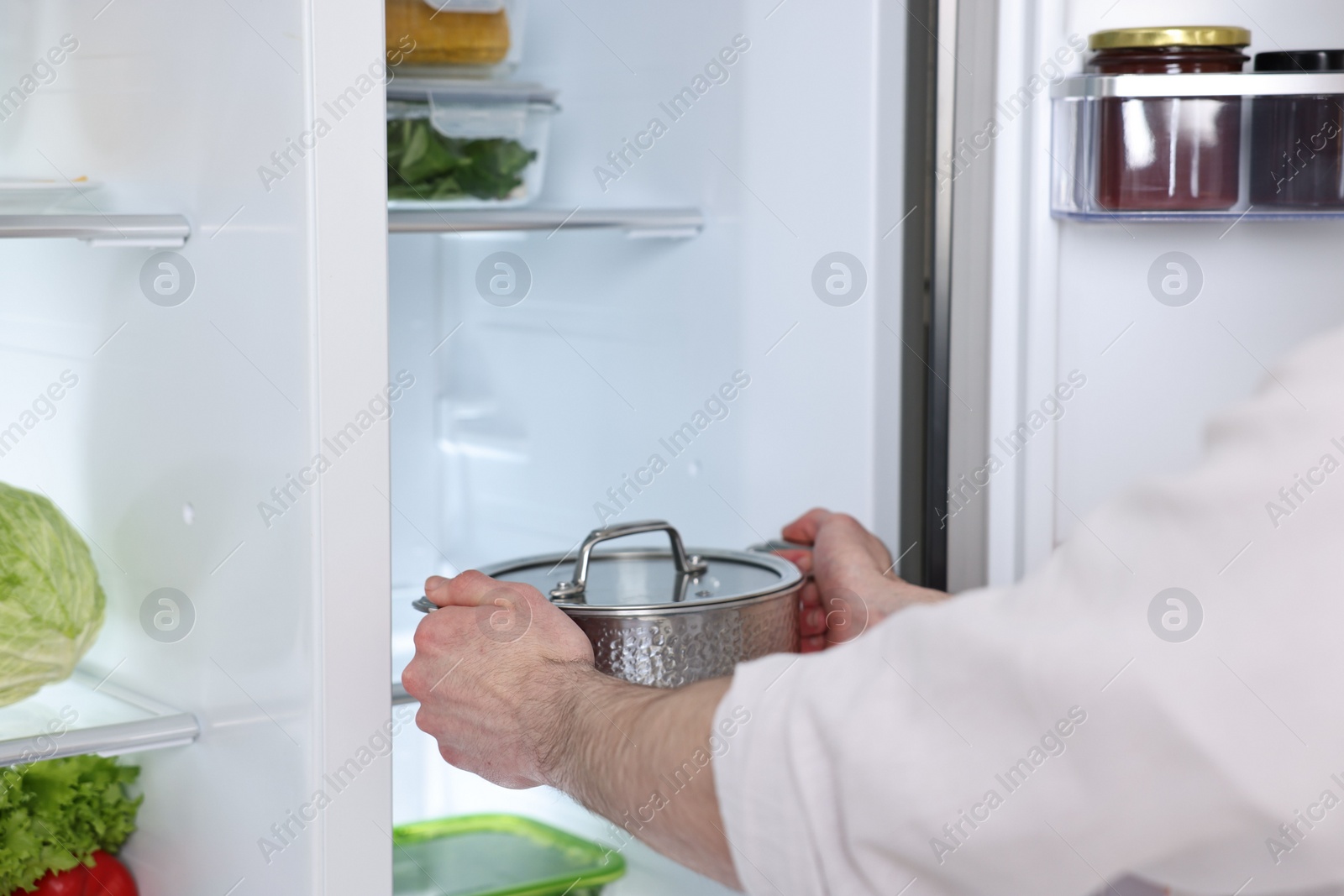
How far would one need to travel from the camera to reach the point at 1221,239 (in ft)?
3.69

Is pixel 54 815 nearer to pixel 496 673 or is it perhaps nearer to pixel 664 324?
pixel 496 673

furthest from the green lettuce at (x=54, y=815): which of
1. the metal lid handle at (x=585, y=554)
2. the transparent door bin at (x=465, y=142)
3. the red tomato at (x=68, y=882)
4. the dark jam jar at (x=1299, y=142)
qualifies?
the dark jam jar at (x=1299, y=142)

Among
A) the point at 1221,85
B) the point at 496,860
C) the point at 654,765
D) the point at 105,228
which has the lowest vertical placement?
the point at 496,860

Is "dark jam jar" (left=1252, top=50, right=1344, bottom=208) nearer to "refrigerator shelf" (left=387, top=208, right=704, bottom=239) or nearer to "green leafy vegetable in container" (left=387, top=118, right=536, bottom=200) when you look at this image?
"refrigerator shelf" (left=387, top=208, right=704, bottom=239)

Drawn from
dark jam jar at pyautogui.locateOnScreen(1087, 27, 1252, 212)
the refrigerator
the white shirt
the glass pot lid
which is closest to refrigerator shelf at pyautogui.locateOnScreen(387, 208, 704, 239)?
the refrigerator

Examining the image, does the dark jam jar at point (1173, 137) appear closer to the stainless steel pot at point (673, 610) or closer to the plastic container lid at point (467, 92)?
the stainless steel pot at point (673, 610)

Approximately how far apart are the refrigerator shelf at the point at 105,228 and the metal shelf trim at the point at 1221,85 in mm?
717

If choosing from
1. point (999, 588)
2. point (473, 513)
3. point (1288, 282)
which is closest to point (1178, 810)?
point (999, 588)

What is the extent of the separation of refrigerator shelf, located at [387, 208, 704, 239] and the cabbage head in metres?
0.36

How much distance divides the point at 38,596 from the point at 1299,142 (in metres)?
1.05

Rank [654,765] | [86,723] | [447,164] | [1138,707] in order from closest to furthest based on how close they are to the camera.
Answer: [1138,707]
[654,765]
[86,723]
[447,164]

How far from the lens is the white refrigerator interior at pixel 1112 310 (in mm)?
1112

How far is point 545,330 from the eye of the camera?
153 cm

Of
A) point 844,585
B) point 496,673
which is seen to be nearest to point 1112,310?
point 844,585
